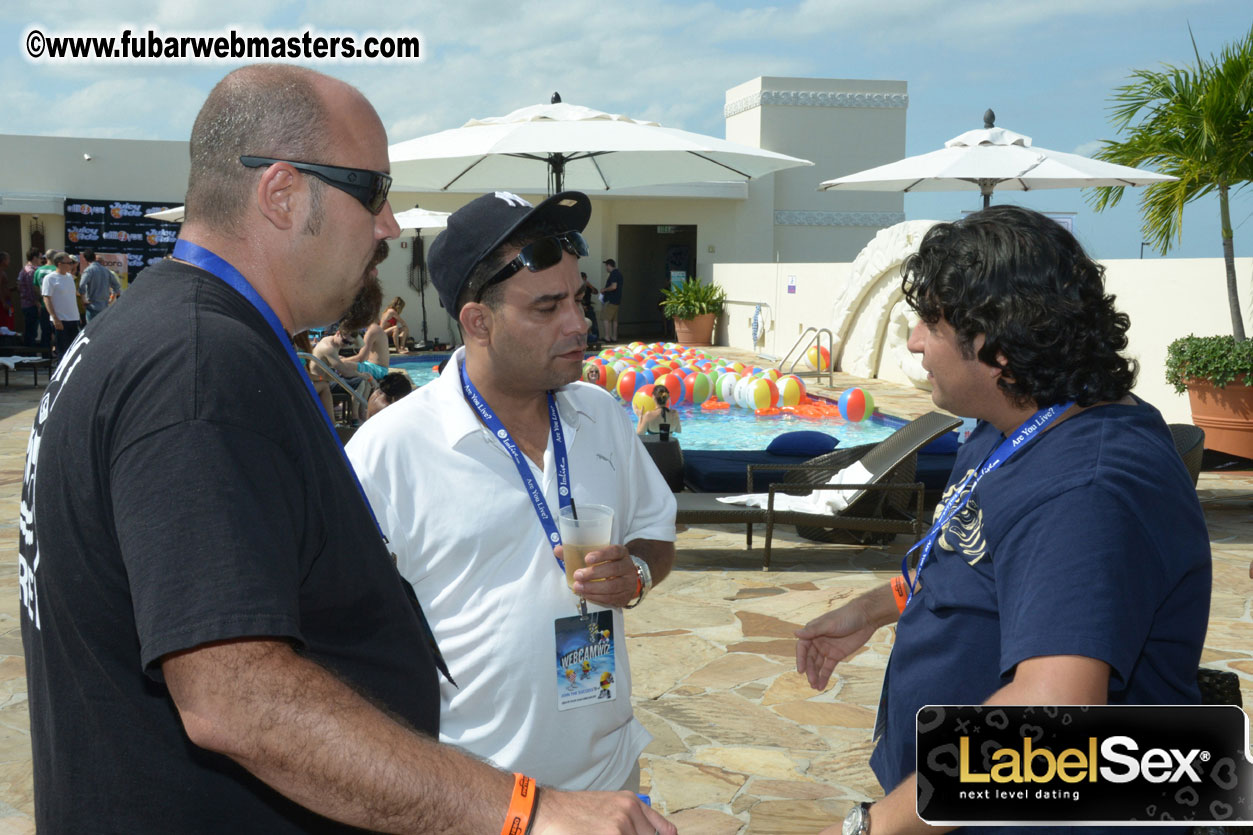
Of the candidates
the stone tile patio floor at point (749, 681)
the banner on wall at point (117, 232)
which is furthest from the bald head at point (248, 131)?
the banner on wall at point (117, 232)

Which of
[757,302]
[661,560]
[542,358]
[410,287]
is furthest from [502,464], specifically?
[410,287]

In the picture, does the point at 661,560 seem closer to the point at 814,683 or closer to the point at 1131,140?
the point at 814,683

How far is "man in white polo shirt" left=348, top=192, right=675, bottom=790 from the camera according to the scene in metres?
2.12

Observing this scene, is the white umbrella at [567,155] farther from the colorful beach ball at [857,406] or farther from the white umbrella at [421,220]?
the white umbrella at [421,220]

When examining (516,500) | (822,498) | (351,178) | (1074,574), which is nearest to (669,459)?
(822,498)

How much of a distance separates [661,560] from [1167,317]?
12.0 metres

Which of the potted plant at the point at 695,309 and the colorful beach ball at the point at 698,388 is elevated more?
the potted plant at the point at 695,309

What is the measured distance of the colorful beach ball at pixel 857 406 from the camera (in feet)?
46.3

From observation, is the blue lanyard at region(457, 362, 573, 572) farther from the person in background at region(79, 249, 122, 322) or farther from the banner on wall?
the banner on wall

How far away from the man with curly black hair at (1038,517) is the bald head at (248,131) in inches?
42.6

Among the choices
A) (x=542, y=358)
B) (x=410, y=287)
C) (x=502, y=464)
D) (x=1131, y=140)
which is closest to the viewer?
(x=502, y=464)

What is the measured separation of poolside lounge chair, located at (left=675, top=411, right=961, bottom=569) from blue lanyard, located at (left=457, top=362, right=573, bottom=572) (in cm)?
451

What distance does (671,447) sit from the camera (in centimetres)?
811

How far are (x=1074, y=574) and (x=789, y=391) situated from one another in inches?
552
